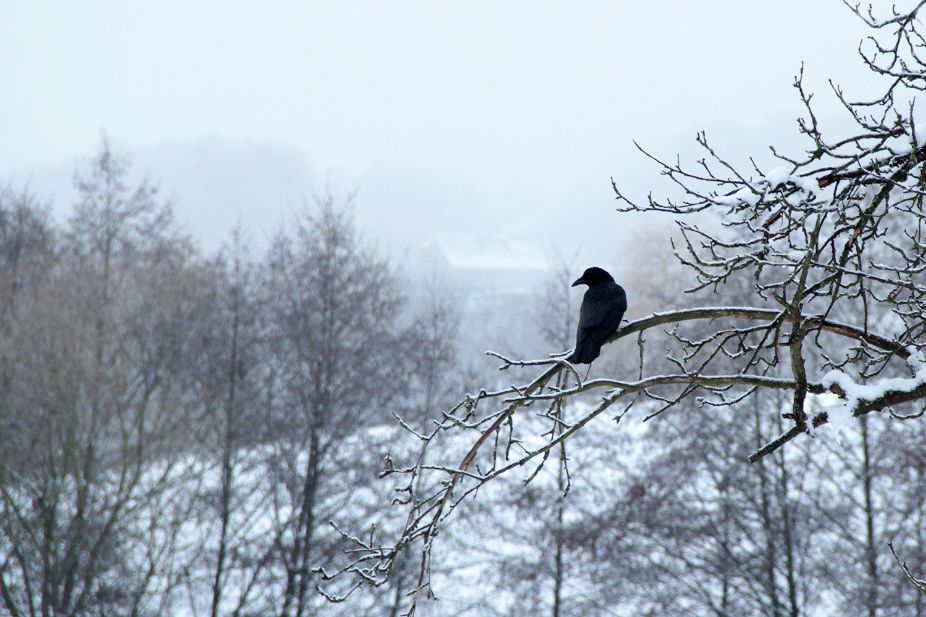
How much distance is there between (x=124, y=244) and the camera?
80.5 ft

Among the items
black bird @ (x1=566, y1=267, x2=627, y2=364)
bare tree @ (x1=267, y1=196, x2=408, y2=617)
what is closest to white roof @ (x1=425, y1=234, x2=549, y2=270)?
bare tree @ (x1=267, y1=196, x2=408, y2=617)

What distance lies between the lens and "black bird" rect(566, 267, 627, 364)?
3816 millimetres

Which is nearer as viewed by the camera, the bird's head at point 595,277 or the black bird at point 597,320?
the black bird at point 597,320

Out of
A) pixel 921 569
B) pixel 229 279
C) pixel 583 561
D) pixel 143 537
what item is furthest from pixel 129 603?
pixel 921 569

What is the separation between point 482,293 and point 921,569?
4106cm

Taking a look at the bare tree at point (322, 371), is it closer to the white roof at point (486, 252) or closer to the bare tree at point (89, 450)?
the bare tree at point (89, 450)

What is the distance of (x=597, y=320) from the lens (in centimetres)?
394

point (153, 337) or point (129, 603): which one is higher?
point (153, 337)

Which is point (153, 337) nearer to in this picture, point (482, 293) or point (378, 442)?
point (378, 442)

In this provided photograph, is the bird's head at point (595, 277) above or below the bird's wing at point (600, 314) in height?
above

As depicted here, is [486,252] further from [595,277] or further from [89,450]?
[595,277]

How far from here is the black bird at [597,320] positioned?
3.82m

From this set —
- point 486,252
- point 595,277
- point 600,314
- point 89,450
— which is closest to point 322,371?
point 89,450

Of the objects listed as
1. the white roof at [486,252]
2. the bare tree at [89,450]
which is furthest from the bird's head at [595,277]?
the white roof at [486,252]
